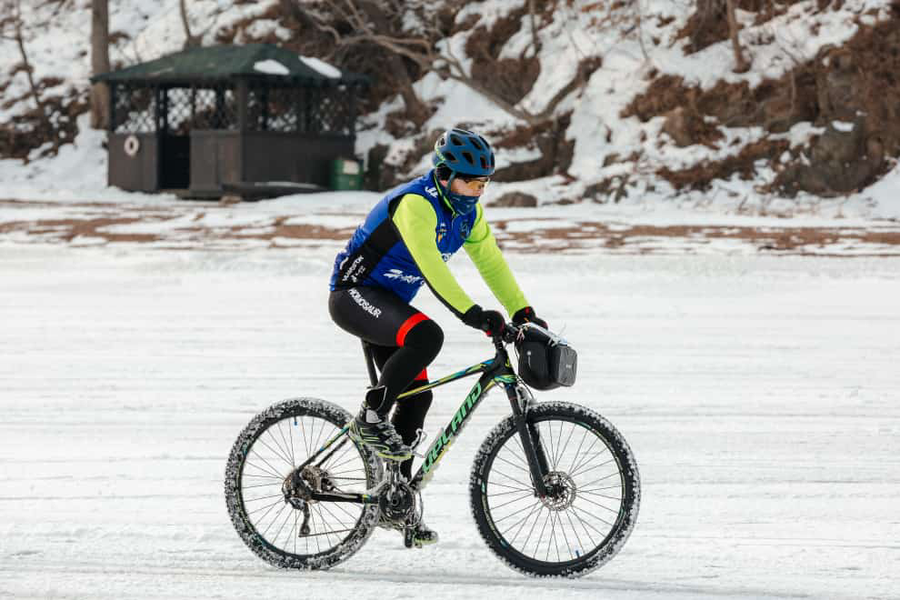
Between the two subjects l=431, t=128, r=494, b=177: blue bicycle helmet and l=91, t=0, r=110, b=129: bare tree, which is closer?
l=431, t=128, r=494, b=177: blue bicycle helmet

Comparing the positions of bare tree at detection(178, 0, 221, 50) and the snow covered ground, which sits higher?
the snow covered ground

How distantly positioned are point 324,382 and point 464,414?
14.3ft

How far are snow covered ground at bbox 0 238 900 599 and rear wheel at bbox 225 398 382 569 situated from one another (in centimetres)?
11

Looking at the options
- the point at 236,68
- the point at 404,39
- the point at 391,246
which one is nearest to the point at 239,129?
the point at 236,68

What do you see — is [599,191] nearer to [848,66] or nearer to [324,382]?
[848,66]

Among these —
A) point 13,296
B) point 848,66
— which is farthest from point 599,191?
point 13,296

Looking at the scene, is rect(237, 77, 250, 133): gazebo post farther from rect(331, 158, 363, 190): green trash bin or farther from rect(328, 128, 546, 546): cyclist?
rect(328, 128, 546, 546): cyclist

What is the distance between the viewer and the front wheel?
13.5ft

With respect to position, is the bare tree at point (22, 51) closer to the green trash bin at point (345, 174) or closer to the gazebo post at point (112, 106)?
the gazebo post at point (112, 106)

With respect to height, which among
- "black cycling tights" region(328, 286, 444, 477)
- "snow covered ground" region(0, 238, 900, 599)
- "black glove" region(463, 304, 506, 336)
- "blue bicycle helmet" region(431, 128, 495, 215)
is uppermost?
"blue bicycle helmet" region(431, 128, 495, 215)

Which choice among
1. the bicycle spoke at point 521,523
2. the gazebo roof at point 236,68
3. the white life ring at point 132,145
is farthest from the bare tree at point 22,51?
the bicycle spoke at point 521,523

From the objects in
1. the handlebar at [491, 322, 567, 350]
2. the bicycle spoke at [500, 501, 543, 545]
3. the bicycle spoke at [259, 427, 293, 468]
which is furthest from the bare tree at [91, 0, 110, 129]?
the handlebar at [491, 322, 567, 350]

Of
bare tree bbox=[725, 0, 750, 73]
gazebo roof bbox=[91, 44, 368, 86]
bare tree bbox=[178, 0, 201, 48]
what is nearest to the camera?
bare tree bbox=[725, 0, 750, 73]

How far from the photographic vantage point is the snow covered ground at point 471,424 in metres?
4.39
